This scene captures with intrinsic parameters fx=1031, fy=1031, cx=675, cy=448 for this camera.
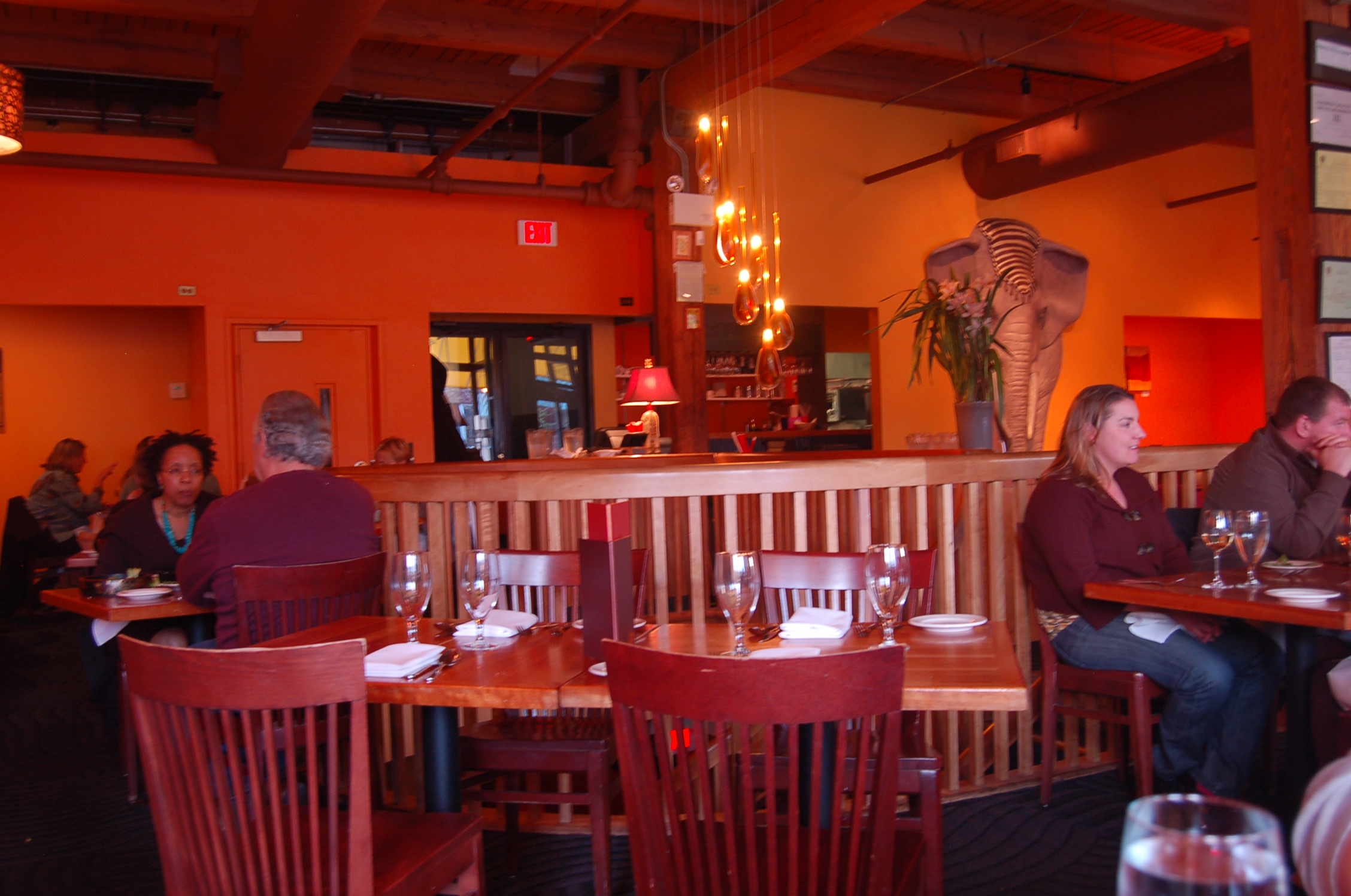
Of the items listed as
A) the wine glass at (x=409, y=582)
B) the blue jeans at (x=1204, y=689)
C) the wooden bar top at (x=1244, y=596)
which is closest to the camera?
the wine glass at (x=409, y=582)

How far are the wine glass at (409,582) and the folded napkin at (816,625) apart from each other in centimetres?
84

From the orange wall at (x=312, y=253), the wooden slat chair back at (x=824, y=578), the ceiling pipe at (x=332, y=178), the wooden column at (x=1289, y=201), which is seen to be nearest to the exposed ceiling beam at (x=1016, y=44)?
the ceiling pipe at (x=332, y=178)

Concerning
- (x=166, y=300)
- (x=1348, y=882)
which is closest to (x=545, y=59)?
(x=166, y=300)

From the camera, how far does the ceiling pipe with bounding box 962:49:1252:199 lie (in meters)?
6.95

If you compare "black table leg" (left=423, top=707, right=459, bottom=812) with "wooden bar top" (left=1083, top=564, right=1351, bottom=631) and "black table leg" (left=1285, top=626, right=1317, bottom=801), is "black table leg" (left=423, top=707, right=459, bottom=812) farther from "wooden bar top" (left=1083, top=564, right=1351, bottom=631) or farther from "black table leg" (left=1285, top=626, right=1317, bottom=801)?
"black table leg" (left=1285, top=626, right=1317, bottom=801)

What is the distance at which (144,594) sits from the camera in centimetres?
368

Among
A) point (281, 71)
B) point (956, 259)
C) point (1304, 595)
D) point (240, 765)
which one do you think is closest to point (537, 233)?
point (281, 71)

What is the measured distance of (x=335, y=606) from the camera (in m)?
2.92

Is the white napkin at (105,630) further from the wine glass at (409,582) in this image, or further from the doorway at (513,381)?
the doorway at (513,381)

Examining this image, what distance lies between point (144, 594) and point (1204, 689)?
3.55 m

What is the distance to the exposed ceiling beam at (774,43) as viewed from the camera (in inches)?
252

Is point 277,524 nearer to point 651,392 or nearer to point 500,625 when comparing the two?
point 500,625

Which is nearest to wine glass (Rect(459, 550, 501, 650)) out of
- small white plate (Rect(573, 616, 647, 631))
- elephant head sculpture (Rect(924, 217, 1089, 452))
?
small white plate (Rect(573, 616, 647, 631))

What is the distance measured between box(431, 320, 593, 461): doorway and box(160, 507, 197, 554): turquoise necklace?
5631 mm
